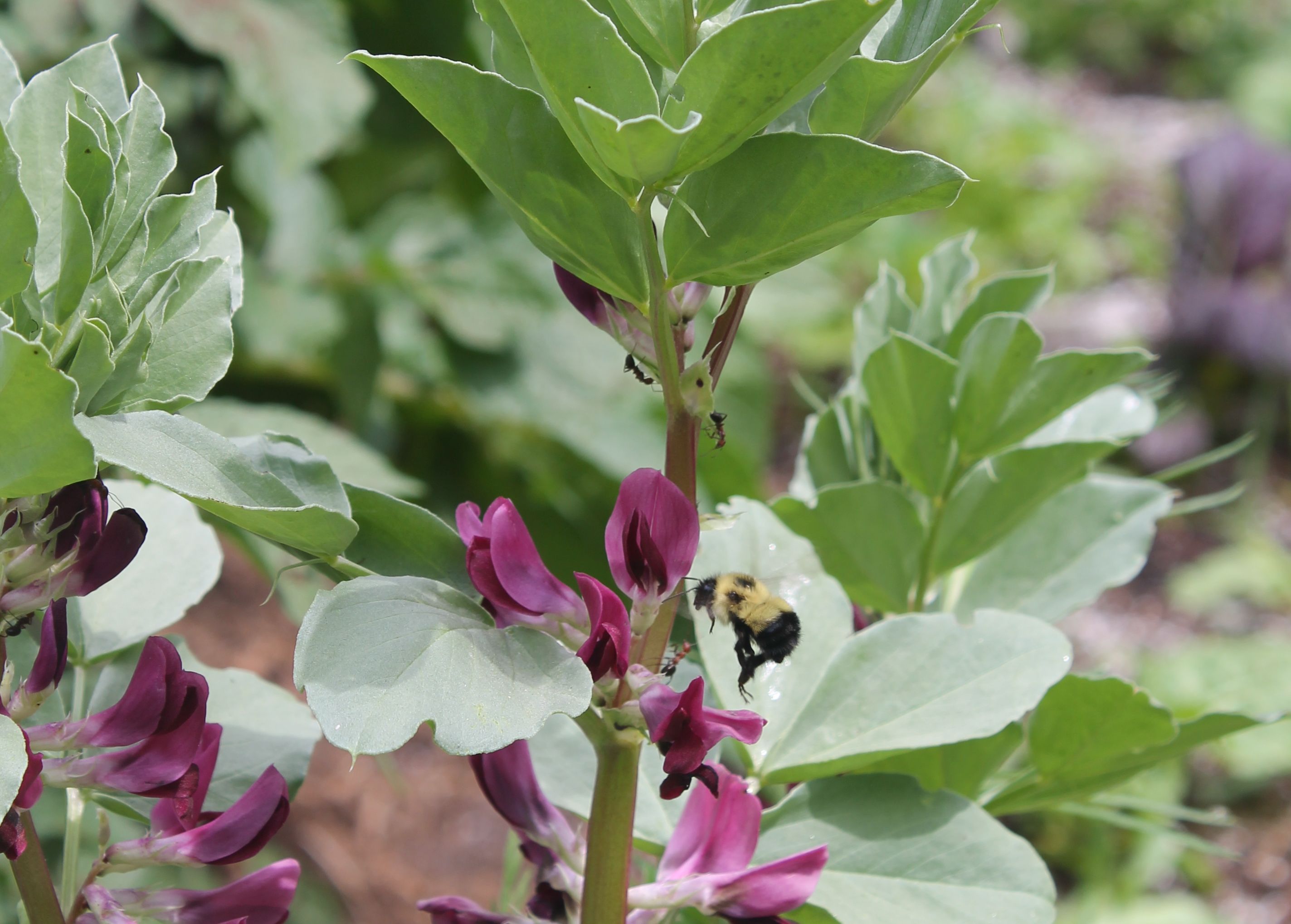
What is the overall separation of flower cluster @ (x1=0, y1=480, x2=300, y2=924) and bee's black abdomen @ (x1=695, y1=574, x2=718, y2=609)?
0.51 feet

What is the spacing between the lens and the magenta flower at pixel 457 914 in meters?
0.34

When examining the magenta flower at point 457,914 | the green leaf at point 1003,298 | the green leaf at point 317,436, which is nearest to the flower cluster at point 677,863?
the magenta flower at point 457,914

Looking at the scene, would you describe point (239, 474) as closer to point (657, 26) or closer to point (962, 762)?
point (657, 26)

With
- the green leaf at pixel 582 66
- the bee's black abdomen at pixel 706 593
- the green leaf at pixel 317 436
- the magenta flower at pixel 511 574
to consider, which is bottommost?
the magenta flower at pixel 511 574

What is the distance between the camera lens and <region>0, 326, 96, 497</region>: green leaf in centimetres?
23

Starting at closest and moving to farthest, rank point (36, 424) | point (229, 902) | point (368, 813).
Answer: point (36, 424)
point (229, 902)
point (368, 813)

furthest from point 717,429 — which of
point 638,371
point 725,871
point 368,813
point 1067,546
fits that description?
point 368,813

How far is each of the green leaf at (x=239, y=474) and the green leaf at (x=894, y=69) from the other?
0.16 meters

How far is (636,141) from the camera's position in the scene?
26 cm

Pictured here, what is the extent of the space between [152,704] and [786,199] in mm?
217

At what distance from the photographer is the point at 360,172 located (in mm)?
1699

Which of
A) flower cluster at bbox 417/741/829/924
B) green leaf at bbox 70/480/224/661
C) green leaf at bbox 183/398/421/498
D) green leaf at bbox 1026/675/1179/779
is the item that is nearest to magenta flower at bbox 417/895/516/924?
flower cluster at bbox 417/741/829/924

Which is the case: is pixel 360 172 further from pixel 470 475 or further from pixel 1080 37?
pixel 1080 37

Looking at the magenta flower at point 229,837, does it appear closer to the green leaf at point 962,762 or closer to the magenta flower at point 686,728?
the magenta flower at point 686,728
